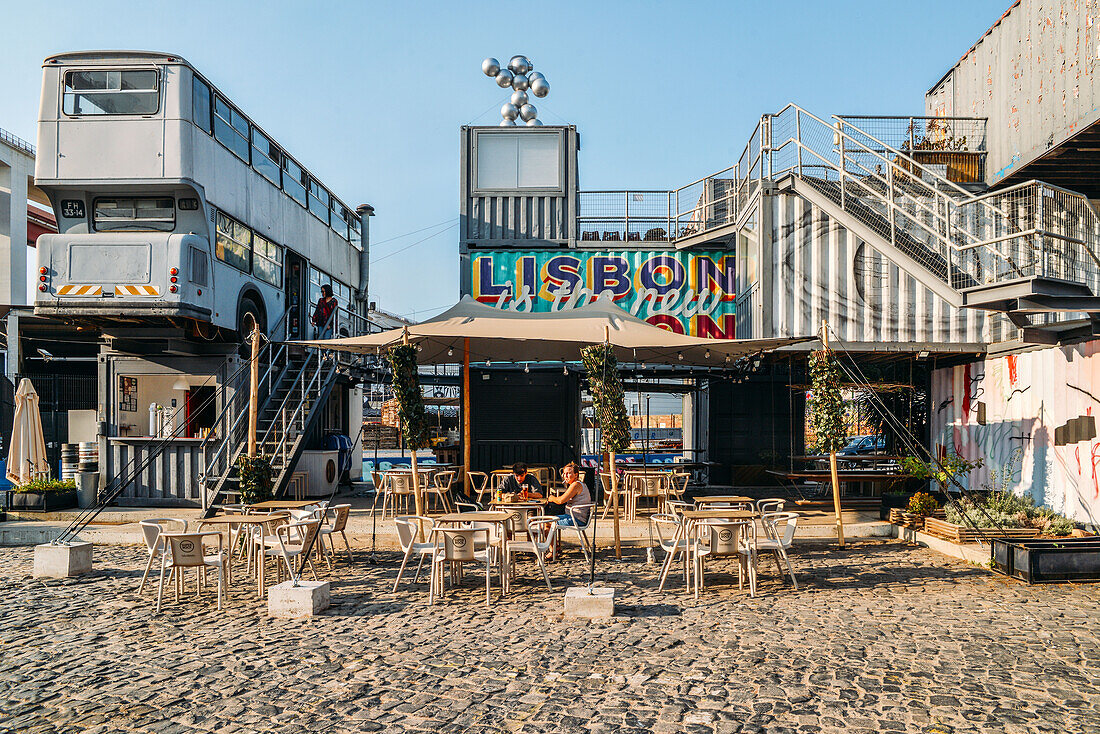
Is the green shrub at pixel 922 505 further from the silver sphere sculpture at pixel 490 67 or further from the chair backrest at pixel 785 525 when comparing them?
the silver sphere sculpture at pixel 490 67

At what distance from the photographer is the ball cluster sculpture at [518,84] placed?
19.5 m

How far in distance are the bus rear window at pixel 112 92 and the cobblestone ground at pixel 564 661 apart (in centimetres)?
845

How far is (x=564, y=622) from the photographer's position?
300 inches

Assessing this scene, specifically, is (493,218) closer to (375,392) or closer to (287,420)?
(287,420)

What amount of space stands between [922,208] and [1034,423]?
3.96 meters

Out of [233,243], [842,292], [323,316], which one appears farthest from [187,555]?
[323,316]

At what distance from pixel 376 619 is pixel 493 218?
11.4m

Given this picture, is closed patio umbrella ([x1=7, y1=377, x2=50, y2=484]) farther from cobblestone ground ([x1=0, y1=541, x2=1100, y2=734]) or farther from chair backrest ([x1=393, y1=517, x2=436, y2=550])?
chair backrest ([x1=393, y1=517, x2=436, y2=550])

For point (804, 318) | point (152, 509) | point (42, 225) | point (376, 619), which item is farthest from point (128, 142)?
point (42, 225)

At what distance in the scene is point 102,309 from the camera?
13.3m

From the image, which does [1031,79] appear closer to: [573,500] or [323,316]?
[573,500]

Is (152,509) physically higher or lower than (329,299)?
lower

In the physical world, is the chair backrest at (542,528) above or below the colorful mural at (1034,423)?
→ below

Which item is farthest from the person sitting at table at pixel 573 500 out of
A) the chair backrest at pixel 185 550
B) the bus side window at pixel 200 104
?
the bus side window at pixel 200 104
